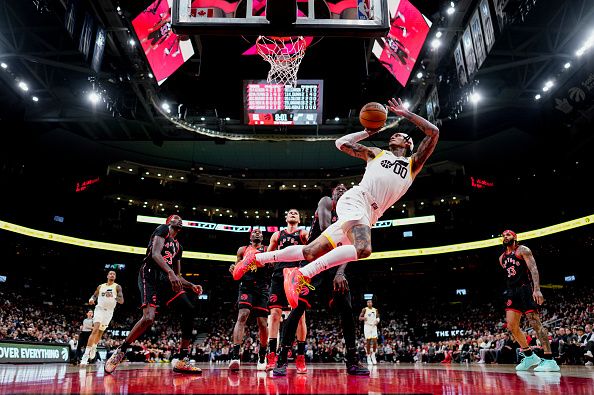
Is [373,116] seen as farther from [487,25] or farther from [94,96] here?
[94,96]

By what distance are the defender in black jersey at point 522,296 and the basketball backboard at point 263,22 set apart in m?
3.93

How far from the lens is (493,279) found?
100 feet

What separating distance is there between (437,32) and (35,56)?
520 inches

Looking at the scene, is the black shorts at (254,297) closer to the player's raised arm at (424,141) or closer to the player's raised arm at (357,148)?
the player's raised arm at (357,148)

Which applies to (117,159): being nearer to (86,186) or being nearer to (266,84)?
(86,186)

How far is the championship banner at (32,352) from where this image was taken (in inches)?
314

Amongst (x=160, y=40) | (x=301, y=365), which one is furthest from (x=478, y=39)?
(x=301, y=365)

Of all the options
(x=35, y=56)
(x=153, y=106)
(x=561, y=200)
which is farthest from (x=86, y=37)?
(x=561, y=200)

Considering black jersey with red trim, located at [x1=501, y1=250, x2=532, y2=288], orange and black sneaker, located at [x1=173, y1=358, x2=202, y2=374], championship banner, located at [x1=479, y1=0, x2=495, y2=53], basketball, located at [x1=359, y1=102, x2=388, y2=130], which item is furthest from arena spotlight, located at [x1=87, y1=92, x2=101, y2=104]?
black jersey with red trim, located at [x1=501, y1=250, x2=532, y2=288]

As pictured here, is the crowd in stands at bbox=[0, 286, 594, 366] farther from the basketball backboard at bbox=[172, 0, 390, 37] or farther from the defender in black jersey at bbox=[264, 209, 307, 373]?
the basketball backboard at bbox=[172, 0, 390, 37]

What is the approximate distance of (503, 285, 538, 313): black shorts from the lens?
662cm

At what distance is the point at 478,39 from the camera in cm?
1132

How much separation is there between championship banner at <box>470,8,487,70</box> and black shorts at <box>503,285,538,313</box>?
21.9 ft

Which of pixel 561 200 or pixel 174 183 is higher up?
pixel 174 183
